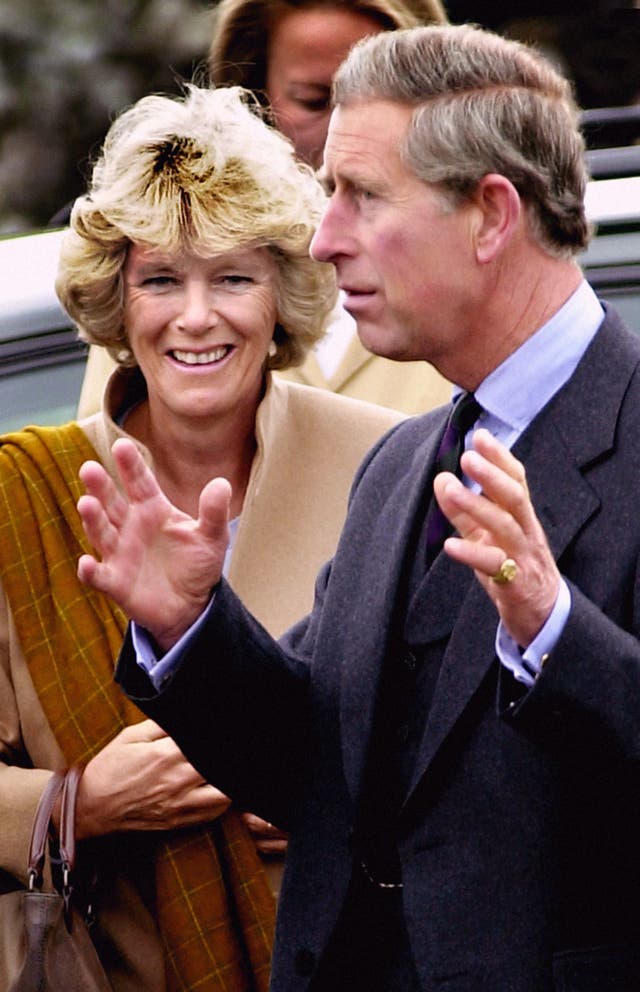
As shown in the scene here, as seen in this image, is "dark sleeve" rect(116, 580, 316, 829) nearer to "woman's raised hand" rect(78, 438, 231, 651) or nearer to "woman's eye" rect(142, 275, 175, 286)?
"woman's raised hand" rect(78, 438, 231, 651)

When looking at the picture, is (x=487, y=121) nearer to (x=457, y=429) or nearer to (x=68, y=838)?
(x=457, y=429)

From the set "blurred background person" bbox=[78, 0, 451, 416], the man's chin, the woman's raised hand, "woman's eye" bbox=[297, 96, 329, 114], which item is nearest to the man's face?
the man's chin

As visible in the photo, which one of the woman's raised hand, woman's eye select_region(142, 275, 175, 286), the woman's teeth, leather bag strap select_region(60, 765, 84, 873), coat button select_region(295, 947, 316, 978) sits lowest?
leather bag strap select_region(60, 765, 84, 873)

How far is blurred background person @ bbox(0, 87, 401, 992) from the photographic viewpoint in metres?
3.59

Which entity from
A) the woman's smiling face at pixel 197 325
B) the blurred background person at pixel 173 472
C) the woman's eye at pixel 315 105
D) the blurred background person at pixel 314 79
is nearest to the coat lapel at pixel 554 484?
the blurred background person at pixel 173 472

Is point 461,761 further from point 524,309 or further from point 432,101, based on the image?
point 432,101

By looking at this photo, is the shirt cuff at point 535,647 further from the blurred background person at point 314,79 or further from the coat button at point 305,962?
→ the blurred background person at point 314,79

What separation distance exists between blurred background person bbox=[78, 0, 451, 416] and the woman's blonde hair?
255mm

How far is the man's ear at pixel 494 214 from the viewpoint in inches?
113

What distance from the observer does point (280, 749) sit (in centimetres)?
305

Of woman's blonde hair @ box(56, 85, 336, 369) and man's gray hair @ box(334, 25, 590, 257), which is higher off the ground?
man's gray hair @ box(334, 25, 590, 257)

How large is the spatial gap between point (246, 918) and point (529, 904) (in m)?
0.98

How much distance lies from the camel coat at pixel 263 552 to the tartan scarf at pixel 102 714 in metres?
0.04

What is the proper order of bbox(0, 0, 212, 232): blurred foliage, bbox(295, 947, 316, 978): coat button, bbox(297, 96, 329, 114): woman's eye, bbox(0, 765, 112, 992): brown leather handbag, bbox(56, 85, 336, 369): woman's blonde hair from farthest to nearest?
bbox(0, 0, 212, 232): blurred foliage, bbox(297, 96, 329, 114): woman's eye, bbox(56, 85, 336, 369): woman's blonde hair, bbox(0, 765, 112, 992): brown leather handbag, bbox(295, 947, 316, 978): coat button
